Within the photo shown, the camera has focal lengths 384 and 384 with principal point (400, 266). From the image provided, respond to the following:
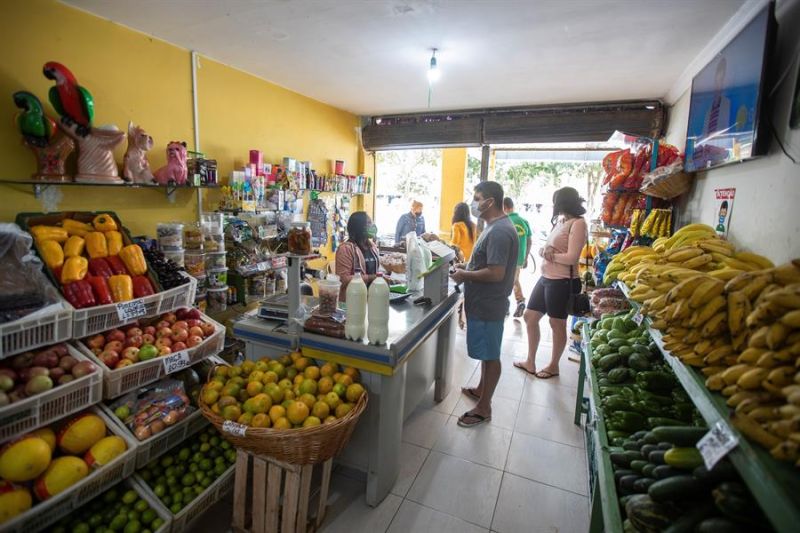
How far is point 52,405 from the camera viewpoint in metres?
1.71

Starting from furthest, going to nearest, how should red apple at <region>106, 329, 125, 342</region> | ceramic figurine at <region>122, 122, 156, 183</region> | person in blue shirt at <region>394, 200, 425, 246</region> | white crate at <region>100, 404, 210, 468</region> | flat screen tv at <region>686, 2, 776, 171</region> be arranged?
person in blue shirt at <region>394, 200, 425, 246</region> → ceramic figurine at <region>122, 122, 156, 183</region> → red apple at <region>106, 329, 125, 342</region> → white crate at <region>100, 404, 210, 468</region> → flat screen tv at <region>686, 2, 776, 171</region>

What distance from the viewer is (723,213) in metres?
2.29

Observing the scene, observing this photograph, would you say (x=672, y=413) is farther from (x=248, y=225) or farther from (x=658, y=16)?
(x=248, y=225)

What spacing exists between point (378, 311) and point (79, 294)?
1.55 m

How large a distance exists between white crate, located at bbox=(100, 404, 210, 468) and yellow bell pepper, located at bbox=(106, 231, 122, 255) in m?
0.92

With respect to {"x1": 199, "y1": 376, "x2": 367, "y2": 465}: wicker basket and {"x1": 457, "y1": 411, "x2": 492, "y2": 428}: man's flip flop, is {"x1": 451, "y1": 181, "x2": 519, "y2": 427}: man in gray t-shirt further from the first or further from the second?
{"x1": 199, "y1": 376, "x2": 367, "y2": 465}: wicker basket

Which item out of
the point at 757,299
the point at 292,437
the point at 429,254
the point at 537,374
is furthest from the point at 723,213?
the point at 292,437

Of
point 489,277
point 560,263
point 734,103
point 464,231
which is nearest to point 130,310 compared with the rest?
point 489,277

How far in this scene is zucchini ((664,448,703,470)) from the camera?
1.19 metres

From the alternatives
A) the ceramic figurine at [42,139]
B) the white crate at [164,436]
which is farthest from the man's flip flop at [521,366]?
the ceramic figurine at [42,139]

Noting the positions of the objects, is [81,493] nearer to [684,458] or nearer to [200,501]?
[200,501]

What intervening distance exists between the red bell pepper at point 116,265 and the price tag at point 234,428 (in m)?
1.24

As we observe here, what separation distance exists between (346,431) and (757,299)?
5.33ft

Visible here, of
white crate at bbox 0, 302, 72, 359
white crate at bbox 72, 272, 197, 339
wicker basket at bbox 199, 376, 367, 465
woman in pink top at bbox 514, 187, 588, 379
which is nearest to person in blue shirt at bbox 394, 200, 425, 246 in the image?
woman in pink top at bbox 514, 187, 588, 379
